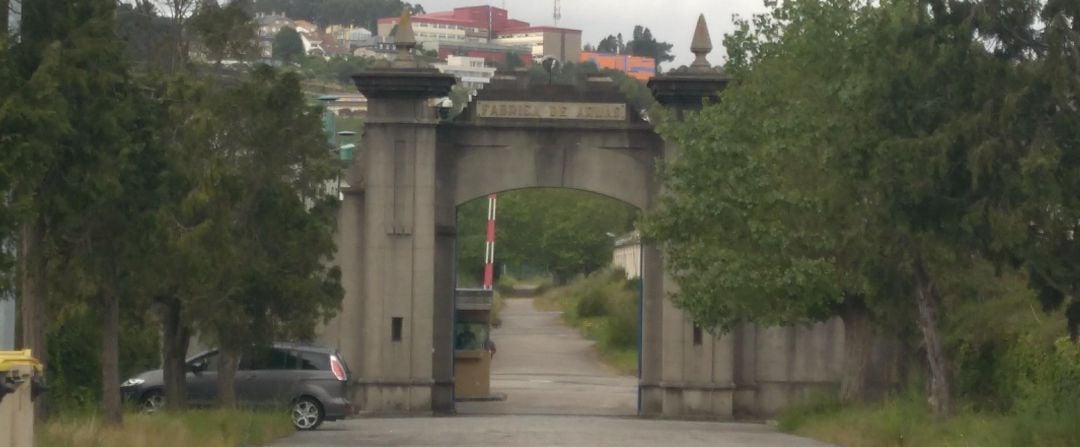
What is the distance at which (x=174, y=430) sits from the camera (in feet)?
71.9

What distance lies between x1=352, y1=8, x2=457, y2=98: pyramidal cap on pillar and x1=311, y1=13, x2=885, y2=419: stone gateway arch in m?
0.04

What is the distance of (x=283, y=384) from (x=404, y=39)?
1010 centimetres

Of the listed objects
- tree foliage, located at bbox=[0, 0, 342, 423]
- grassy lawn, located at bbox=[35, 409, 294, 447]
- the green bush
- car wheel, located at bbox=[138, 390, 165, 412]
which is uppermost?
tree foliage, located at bbox=[0, 0, 342, 423]

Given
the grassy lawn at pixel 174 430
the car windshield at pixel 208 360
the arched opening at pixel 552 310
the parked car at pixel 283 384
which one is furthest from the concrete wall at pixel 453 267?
the grassy lawn at pixel 174 430

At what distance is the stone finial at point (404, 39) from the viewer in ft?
124

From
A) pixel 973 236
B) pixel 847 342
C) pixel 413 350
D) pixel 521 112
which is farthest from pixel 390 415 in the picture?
pixel 973 236

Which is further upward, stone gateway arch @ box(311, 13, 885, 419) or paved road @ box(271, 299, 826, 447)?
stone gateway arch @ box(311, 13, 885, 419)

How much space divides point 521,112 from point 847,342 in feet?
29.4

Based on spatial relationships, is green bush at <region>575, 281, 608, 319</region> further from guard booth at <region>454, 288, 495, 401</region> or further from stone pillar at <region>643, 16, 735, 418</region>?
stone pillar at <region>643, 16, 735, 418</region>

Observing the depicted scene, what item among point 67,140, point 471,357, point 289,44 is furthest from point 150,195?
point 289,44

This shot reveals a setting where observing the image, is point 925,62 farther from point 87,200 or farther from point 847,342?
point 847,342

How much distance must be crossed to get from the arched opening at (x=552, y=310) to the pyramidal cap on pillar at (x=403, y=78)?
111 inches

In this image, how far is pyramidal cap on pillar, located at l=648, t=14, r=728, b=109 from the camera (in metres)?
37.7

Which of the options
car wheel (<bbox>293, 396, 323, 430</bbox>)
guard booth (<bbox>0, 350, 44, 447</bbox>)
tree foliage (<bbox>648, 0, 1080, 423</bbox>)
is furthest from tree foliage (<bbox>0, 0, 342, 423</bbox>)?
tree foliage (<bbox>648, 0, 1080, 423</bbox>)
